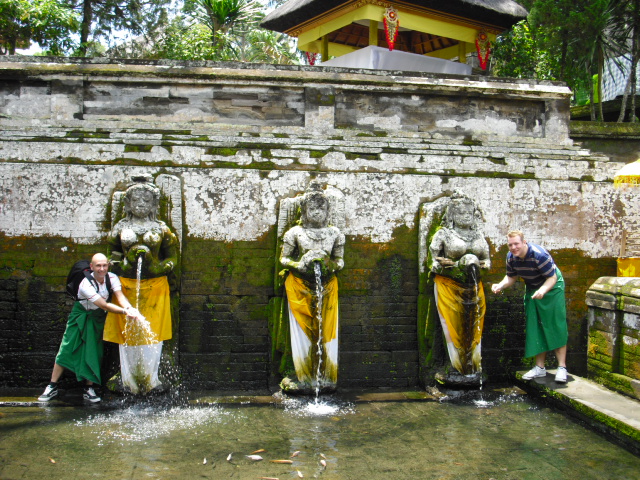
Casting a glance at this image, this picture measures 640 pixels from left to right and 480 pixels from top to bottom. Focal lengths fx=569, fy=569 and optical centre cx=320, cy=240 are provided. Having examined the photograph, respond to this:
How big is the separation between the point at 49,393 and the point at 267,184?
3.10m

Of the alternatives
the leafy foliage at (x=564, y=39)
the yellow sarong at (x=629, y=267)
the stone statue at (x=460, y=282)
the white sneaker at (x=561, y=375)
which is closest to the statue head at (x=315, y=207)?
the stone statue at (x=460, y=282)

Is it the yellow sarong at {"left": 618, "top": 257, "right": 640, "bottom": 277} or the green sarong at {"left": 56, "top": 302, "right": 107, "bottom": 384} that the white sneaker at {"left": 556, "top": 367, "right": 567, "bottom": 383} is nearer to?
the yellow sarong at {"left": 618, "top": 257, "right": 640, "bottom": 277}

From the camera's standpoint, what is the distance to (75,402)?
5.75 metres

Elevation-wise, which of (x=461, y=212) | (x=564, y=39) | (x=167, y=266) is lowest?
(x=167, y=266)

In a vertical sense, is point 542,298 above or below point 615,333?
above

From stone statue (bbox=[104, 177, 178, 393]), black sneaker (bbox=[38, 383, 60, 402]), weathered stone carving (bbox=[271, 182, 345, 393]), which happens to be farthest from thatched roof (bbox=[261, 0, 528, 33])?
black sneaker (bbox=[38, 383, 60, 402])

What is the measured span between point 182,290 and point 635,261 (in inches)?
211

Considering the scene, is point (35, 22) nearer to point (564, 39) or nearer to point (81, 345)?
point (81, 345)

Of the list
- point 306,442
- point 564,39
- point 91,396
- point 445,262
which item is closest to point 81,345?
point 91,396

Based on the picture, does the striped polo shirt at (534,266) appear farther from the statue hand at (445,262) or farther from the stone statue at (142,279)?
the stone statue at (142,279)

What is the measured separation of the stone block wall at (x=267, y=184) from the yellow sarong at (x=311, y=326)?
20.3 inches

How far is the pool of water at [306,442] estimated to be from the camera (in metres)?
4.17

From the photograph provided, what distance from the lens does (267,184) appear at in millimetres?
6355

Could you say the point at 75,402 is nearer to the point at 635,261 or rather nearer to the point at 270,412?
the point at 270,412
